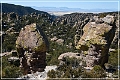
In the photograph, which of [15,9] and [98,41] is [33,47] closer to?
[98,41]

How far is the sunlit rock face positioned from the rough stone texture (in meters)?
3.52

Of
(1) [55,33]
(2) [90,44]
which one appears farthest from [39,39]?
(1) [55,33]

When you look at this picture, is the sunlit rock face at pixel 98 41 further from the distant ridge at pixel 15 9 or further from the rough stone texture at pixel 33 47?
the distant ridge at pixel 15 9

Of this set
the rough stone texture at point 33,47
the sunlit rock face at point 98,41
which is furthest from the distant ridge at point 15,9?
the sunlit rock face at point 98,41

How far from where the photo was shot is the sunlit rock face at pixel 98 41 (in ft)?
75.8

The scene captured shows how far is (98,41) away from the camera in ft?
75.7

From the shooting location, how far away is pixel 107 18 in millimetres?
24125

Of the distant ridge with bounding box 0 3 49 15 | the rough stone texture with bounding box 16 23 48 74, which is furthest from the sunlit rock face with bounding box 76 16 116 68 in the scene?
the distant ridge with bounding box 0 3 49 15

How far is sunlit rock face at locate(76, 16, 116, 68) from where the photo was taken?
2311cm

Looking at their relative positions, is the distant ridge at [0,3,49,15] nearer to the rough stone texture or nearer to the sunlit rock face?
the rough stone texture

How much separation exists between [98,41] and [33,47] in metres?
5.13

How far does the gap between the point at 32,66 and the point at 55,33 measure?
5576cm

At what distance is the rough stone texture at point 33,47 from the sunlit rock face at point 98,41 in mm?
3515

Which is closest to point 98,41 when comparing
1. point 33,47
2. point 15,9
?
point 33,47
